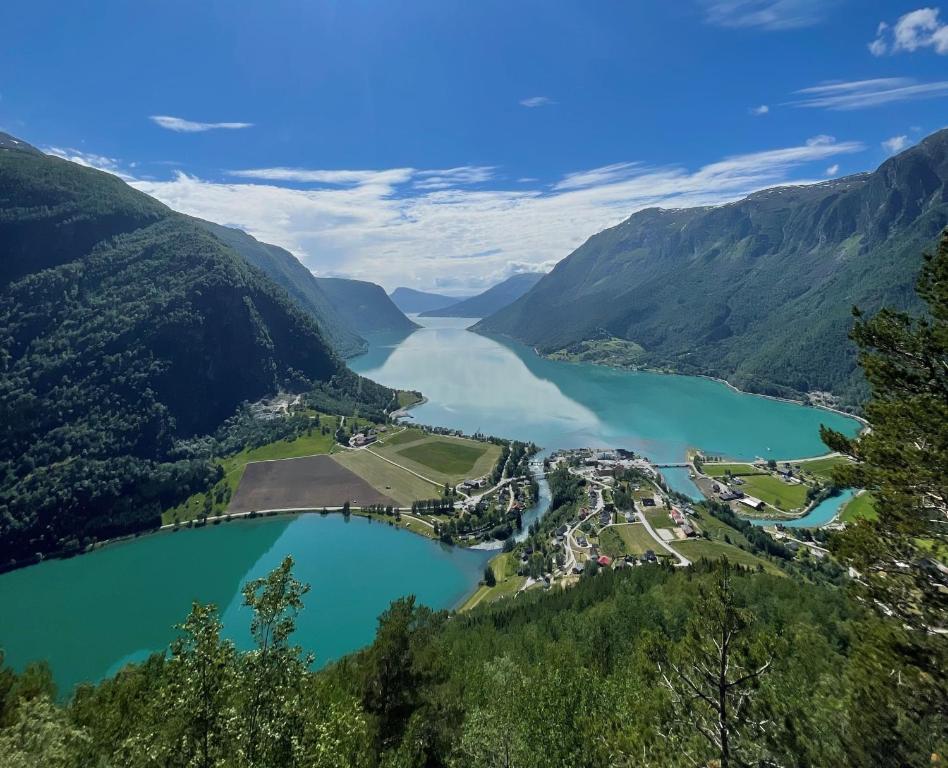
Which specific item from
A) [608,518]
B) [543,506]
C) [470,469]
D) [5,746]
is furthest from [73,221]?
[5,746]

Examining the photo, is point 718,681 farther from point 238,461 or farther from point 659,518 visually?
point 238,461

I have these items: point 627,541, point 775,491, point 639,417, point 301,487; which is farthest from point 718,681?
point 639,417

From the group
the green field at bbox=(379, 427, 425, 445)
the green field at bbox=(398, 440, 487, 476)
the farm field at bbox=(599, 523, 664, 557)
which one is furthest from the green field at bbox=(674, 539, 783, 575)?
the green field at bbox=(379, 427, 425, 445)

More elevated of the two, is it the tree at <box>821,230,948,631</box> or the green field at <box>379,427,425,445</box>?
the tree at <box>821,230,948,631</box>

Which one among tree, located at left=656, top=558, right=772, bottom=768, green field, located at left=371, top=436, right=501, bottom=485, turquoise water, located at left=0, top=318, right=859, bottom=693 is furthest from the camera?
green field, located at left=371, top=436, right=501, bottom=485

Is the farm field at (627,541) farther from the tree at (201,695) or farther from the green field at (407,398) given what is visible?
the green field at (407,398)

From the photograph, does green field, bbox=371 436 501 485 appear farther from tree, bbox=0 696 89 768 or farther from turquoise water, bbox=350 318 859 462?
tree, bbox=0 696 89 768

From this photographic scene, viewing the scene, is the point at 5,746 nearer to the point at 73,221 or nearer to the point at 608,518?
the point at 608,518
